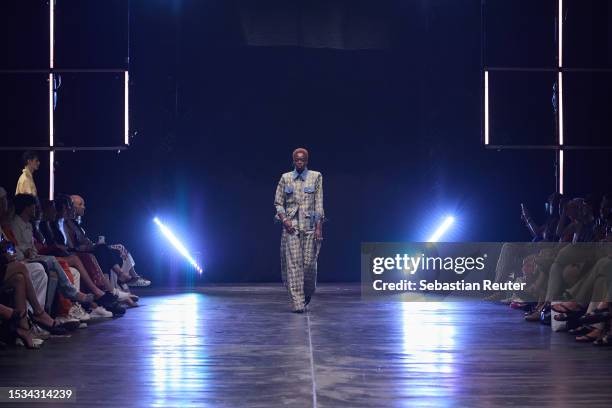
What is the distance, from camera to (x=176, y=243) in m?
10.1

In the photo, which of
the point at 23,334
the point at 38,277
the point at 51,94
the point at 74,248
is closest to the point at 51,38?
the point at 51,94

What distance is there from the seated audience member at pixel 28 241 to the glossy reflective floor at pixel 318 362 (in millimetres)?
286

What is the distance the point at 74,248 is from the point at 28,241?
1.08 m

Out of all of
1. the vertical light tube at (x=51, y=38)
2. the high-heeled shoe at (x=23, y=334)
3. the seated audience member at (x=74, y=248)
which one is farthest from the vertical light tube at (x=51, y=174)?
the high-heeled shoe at (x=23, y=334)

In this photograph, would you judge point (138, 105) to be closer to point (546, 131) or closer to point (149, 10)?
point (149, 10)

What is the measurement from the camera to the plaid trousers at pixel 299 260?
23.7 ft

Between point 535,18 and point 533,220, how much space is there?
2726 millimetres

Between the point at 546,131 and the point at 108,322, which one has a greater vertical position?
the point at 546,131

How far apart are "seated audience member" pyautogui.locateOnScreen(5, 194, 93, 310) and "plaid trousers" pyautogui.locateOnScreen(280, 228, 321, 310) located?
5.94 feet

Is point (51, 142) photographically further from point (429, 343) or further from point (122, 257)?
point (429, 343)

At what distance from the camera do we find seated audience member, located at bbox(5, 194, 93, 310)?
5.71 m

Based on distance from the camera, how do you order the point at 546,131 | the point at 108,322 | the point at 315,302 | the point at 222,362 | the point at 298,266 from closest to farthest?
the point at 222,362 → the point at 108,322 → the point at 298,266 → the point at 315,302 → the point at 546,131

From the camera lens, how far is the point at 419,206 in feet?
33.4

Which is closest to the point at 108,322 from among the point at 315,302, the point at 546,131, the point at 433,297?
the point at 315,302
